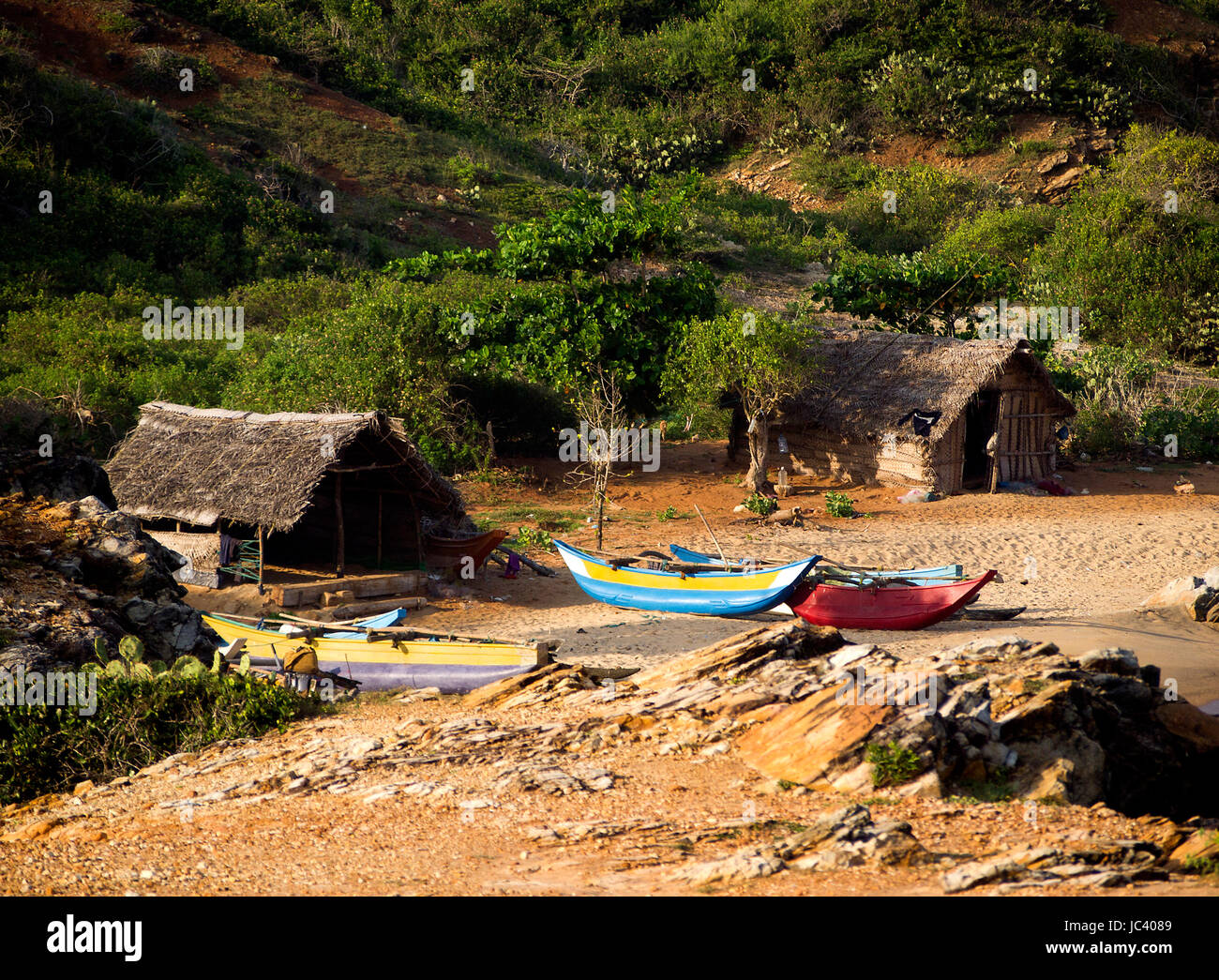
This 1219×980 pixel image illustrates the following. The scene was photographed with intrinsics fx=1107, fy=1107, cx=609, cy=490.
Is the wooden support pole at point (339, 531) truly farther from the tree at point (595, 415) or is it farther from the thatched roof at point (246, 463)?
the tree at point (595, 415)

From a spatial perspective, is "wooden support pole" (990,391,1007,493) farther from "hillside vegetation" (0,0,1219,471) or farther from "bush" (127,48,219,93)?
"bush" (127,48,219,93)

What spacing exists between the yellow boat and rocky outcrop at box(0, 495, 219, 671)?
87cm

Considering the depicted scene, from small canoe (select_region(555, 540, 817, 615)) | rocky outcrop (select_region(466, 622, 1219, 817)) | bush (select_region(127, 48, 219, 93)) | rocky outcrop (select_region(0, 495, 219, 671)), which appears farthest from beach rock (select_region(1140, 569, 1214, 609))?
bush (select_region(127, 48, 219, 93))

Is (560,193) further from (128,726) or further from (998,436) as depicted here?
(128,726)

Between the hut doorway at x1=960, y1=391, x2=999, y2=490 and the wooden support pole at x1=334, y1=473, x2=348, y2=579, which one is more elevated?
the hut doorway at x1=960, y1=391, x2=999, y2=490

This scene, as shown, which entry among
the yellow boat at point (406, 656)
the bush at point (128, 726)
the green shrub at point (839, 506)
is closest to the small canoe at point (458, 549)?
the yellow boat at point (406, 656)

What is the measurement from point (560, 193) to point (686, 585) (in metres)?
26.1

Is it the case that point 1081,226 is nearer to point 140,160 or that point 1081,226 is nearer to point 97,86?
point 140,160

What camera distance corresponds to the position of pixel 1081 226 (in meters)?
30.5

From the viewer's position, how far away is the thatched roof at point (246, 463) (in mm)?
13805

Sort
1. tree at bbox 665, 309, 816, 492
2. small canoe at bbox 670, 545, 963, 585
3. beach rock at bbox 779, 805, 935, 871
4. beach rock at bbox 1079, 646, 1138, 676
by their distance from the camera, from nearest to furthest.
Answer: beach rock at bbox 779, 805, 935, 871 → beach rock at bbox 1079, 646, 1138, 676 → small canoe at bbox 670, 545, 963, 585 → tree at bbox 665, 309, 816, 492

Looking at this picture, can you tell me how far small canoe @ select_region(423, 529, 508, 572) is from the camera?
51.1 feet
